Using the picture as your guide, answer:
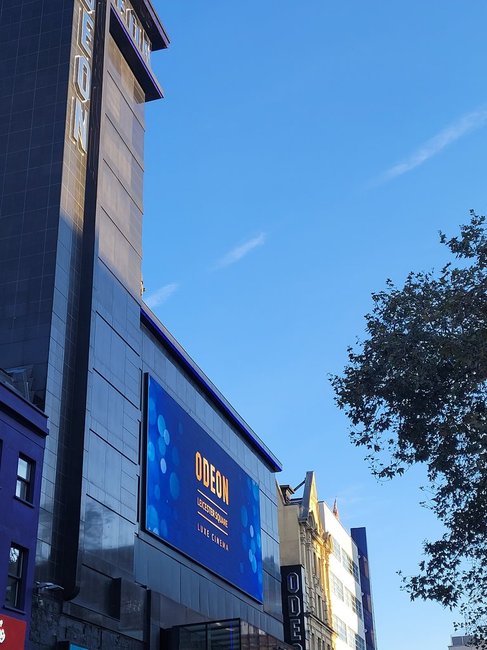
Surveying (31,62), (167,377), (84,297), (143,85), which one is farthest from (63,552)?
(143,85)

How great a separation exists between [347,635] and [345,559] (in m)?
8.71

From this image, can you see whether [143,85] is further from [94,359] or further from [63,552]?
[63,552]

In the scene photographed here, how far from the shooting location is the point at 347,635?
304 feet

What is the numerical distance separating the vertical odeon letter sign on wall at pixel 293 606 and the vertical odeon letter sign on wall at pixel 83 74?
4346cm

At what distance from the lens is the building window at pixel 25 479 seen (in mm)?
35719

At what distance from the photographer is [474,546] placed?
30.9m

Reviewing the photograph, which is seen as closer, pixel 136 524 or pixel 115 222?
pixel 136 524

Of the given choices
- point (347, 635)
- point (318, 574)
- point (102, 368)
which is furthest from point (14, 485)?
point (347, 635)

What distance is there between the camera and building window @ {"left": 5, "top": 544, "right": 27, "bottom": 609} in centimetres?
3378

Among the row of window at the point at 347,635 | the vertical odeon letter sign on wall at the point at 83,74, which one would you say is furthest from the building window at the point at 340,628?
the vertical odeon letter sign on wall at the point at 83,74

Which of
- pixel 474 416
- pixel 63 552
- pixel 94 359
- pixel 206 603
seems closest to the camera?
pixel 474 416

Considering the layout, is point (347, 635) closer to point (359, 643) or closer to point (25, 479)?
point (359, 643)

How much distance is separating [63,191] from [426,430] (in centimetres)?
2239

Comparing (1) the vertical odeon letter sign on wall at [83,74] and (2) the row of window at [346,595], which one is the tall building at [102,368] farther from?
(2) the row of window at [346,595]
